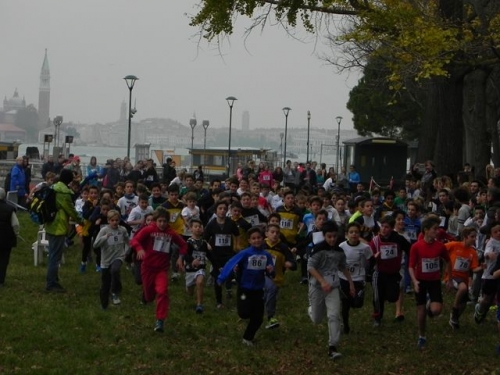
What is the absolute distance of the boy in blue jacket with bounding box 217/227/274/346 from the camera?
12.6 m

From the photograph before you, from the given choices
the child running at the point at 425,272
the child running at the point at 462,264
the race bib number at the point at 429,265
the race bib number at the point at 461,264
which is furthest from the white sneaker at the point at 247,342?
the race bib number at the point at 461,264

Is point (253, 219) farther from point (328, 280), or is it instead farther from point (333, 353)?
point (333, 353)

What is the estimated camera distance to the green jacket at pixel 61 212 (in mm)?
15742

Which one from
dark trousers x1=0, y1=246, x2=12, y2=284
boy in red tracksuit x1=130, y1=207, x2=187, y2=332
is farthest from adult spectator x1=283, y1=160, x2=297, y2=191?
boy in red tracksuit x1=130, y1=207, x2=187, y2=332

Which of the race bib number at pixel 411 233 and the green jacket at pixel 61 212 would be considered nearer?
the green jacket at pixel 61 212

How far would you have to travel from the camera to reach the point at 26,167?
1134 inches

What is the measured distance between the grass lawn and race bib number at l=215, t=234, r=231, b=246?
0.96m

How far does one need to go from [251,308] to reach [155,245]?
1584 mm

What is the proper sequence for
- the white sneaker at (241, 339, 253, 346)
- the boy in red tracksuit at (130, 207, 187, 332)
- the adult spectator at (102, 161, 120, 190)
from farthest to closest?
the adult spectator at (102, 161, 120, 190)
the boy in red tracksuit at (130, 207, 187, 332)
the white sneaker at (241, 339, 253, 346)

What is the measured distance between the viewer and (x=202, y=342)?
42.3 feet

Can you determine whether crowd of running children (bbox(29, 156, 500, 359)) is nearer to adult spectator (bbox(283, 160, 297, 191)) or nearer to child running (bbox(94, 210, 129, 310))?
child running (bbox(94, 210, 129, 310))

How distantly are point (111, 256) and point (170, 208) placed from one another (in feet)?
10.5

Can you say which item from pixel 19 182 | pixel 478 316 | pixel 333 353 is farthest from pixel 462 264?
pixel 19 182

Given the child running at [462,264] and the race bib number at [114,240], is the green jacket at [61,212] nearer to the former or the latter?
the race bib number at [114,240]
